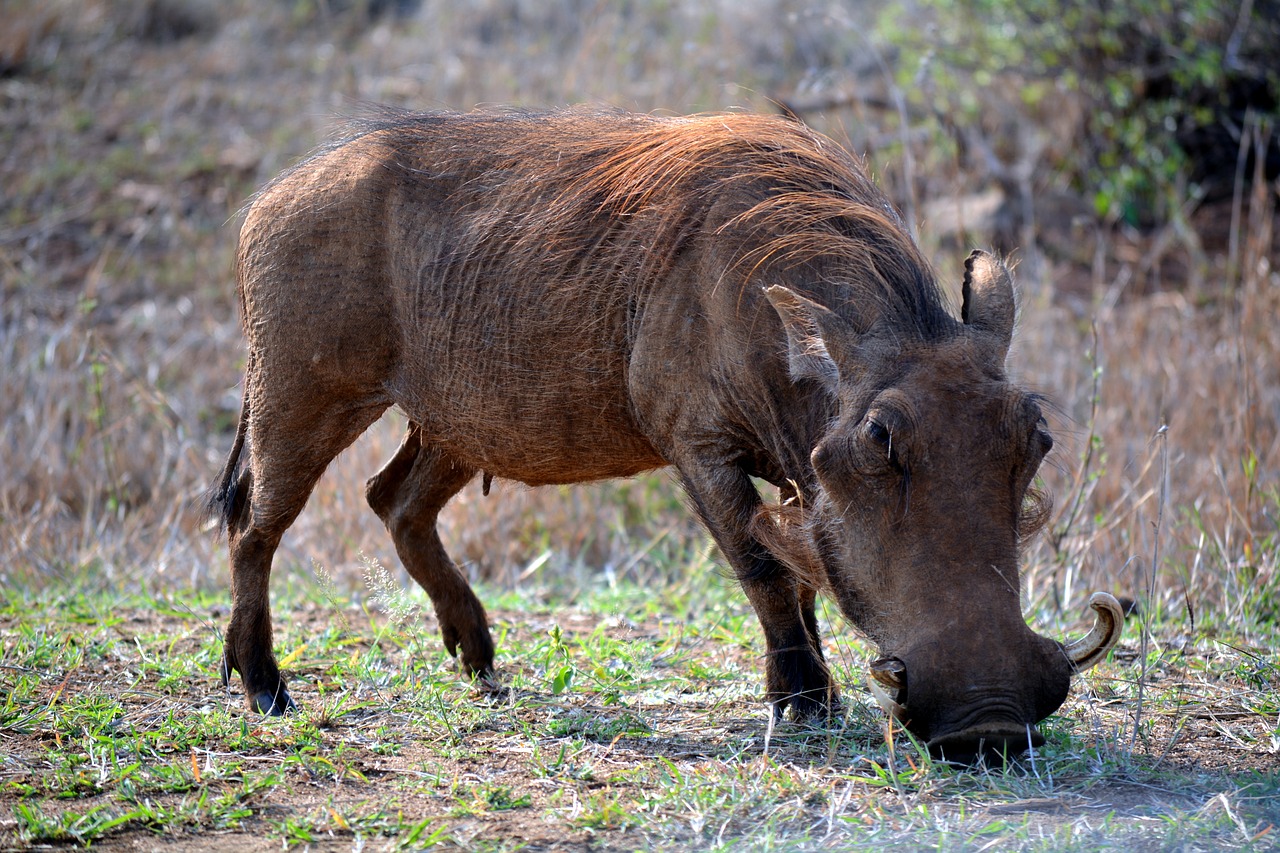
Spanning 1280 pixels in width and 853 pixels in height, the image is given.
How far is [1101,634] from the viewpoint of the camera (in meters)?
2.51

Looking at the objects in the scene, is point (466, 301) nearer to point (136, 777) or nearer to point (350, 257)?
point (350, 257)

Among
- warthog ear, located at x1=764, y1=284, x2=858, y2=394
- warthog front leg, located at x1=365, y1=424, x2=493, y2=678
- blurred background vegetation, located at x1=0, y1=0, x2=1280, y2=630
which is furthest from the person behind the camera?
blurred background vegetation, located at x1=0, y1=0, x2=1280, y2=630

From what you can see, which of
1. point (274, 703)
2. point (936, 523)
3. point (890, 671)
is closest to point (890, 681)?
point (890, 671)

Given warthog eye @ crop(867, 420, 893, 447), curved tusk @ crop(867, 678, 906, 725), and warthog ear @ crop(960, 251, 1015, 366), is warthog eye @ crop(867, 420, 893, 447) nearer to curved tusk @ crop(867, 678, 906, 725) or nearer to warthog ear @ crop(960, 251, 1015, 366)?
warthog ear @ crop(960, 251, 1015, 366)

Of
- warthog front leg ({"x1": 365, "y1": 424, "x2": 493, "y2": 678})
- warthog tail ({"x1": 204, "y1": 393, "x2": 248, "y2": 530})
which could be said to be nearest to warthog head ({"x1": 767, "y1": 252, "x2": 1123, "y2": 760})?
warthog front leg ({"x1": 365, "y1": 424, "x2": 493, "y2": 678})

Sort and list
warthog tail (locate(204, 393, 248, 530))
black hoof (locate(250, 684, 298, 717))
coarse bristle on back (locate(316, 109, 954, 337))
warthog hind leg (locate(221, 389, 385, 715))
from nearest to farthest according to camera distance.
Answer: coarse bristle on back (locate(316, 109, 954, 337))
black hoof (locate(250, 684, 298, 717))
warthog hind leg (locate(221, 389, 385, 715))
warthog tail (locate(204, 393, 248, 530))

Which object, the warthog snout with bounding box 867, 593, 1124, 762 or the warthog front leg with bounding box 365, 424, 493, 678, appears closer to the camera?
the warthog snout with bounding box 867, 593, 1124, 762

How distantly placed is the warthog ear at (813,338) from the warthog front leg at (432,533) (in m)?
1.38

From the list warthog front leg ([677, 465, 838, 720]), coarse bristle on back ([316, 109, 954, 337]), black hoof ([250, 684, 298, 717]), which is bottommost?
black hoof ([250, 684, 298, 717])

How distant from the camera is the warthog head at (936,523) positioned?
2371 millimetres

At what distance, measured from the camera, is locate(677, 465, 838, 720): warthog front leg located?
2879mm

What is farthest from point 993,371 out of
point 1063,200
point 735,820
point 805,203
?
point 1063,200

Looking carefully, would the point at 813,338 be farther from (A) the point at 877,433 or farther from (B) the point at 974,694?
(B) the point at 974,694

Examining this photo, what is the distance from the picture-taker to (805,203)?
2936mm
